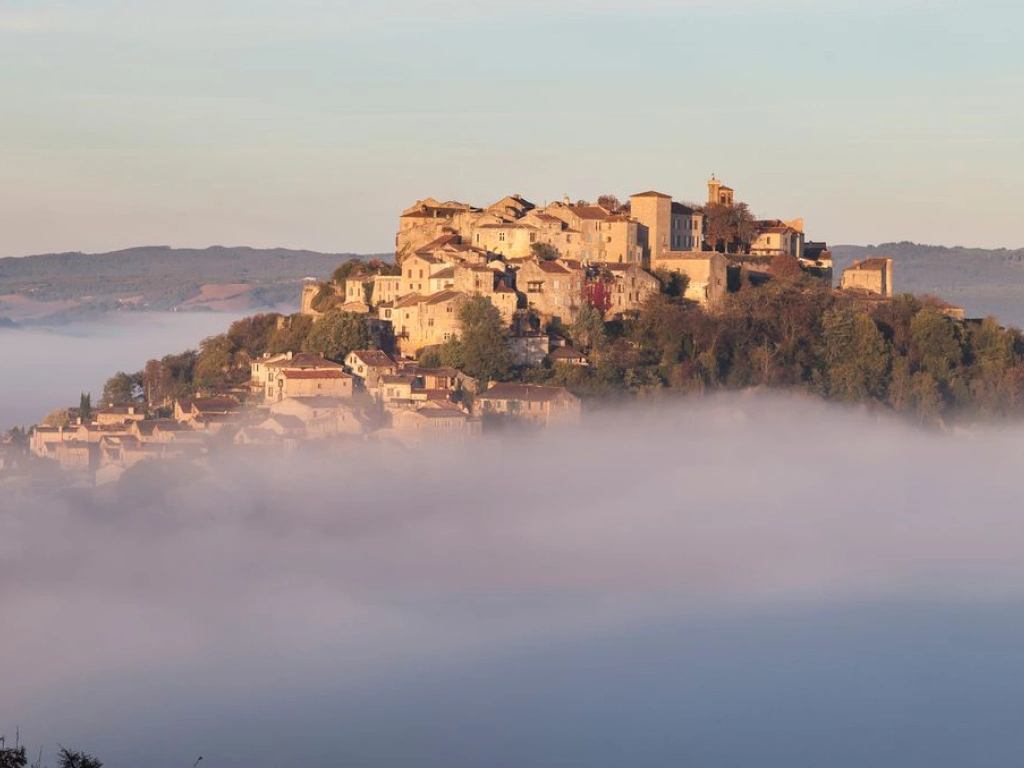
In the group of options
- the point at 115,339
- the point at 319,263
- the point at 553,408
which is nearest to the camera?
the point at 553,408

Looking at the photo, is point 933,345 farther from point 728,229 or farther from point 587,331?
point 587,331

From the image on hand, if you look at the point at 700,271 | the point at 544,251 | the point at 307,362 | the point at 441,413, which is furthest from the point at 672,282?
the point at 307,362

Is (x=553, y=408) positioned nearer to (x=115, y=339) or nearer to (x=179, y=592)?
(x=179, y=592)

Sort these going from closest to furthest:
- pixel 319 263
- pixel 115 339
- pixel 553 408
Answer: pixel 553 408 < pixel 115 339 < pixel 319 263

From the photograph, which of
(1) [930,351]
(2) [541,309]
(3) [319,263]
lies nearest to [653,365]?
(2) [541,309]

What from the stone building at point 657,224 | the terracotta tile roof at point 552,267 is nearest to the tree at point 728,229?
the stone building at point 657,224

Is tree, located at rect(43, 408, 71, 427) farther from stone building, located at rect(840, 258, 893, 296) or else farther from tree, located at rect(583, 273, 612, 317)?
stone building, located at rect(840, 258, 893, 296)
